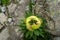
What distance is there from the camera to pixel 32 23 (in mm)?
1977

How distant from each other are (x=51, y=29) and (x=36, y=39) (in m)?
0.27

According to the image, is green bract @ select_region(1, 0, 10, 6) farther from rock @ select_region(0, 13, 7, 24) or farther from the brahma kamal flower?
the brahma kamal flower

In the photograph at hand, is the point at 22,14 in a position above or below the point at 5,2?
below

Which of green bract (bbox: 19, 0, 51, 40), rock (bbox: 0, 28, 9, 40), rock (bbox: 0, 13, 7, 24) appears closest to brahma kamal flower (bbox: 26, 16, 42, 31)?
green bract (bbox: 19, 0, 51, 40)

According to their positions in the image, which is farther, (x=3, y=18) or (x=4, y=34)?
(x=3, y=18)

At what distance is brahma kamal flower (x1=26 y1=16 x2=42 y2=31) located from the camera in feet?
6.49

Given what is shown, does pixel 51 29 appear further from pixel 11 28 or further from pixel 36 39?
pixel 11 28

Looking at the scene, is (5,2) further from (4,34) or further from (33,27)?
(33,27)

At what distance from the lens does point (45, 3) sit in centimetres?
245

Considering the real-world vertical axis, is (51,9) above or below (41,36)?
above

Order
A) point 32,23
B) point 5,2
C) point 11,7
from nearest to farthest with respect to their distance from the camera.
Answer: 1. point 32,23
2. point 5,2
3. point 11,7

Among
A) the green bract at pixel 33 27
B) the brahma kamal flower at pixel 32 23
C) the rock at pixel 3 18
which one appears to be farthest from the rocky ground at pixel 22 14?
the brahma kamal flower at pixel 32 23

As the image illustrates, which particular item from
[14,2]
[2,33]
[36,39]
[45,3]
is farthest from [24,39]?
[14,2]

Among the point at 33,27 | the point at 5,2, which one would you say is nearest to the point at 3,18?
the point at 5,2
